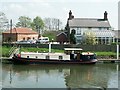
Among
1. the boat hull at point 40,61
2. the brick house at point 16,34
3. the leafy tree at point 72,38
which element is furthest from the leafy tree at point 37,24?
the boat hull at point 40,61

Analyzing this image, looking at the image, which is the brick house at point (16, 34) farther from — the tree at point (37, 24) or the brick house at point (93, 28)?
the tree at point (37, 24)

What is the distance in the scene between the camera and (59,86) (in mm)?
24328

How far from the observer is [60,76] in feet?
96.2

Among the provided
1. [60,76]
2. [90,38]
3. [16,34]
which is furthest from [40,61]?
[16,34]

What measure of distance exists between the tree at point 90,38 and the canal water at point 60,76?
46.7ft

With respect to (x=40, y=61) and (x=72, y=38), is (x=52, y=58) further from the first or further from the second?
(x=72, y=38)

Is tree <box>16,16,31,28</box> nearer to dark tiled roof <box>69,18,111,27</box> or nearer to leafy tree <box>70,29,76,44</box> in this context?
dark tiled roof <box>69,18,111,27</box>

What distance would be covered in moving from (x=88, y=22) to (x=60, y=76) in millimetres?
32807

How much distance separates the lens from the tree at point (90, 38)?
52.3 m

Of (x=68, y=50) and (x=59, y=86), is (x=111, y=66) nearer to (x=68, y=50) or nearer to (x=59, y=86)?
(x=68, y=50)

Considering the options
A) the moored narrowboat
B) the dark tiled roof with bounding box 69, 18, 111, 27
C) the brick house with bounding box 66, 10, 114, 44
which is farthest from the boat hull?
the dark tiled roof with bounding box 69, 18, 111, 27

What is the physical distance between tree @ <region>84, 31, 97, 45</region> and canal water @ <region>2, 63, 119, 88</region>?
14233 millimetres

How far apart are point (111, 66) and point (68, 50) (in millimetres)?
5981

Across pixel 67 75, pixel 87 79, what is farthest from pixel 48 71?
pixel 87 79
